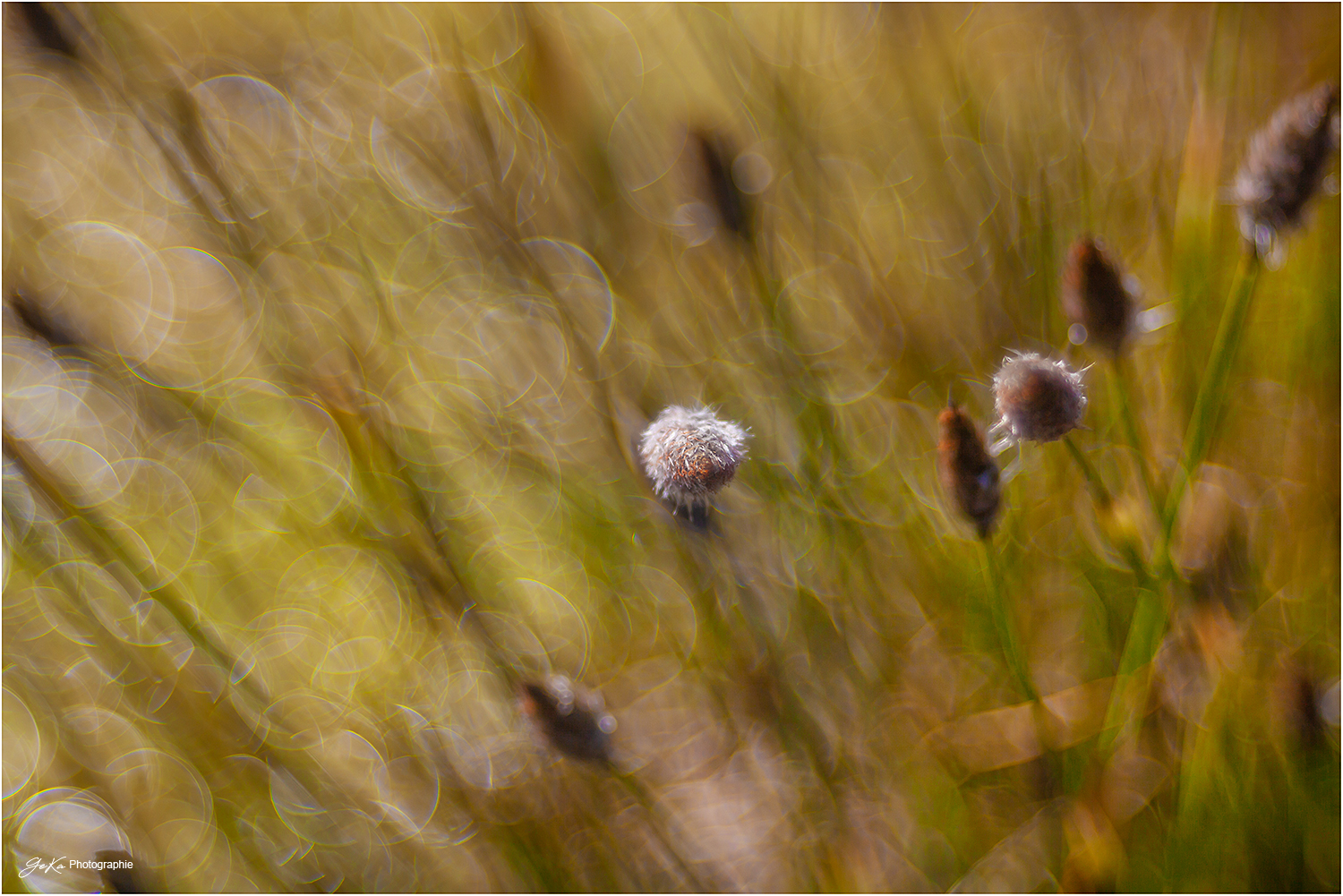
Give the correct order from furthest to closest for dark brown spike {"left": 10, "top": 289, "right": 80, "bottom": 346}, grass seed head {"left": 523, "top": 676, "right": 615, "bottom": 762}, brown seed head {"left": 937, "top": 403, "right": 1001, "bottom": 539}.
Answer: dark brown spike {"left": 10, "top": 289, "right": 80, "bottom": 346}, grass seed head {"left": 523, "top": 676, "right": 615, "bottom": 762}, brown seed head {"left": 937, "top": 403, "right": 1001, "bottom": 539}

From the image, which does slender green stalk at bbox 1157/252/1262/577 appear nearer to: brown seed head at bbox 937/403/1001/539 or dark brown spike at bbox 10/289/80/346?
brown seed head at bbox 937/403/1001/539

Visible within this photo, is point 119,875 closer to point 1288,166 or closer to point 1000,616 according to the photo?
point 1000,616

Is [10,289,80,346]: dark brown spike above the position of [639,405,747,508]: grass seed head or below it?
above

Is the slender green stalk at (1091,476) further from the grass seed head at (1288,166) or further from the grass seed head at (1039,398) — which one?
the grass seed head at (1288,166)

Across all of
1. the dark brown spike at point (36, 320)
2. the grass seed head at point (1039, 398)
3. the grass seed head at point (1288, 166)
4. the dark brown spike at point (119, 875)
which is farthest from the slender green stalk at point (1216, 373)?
the dark brown spike at point (36, 320)

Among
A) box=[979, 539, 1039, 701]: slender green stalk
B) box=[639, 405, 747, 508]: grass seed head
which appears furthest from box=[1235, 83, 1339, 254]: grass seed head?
box=[639, 405, 747, 508]: grass seed head

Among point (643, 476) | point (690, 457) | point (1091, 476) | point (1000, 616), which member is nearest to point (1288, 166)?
point (1091, 476)

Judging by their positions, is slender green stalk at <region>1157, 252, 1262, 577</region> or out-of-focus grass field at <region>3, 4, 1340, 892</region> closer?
slender green stalk at <region>1157, 252, 1262, 577</region>
